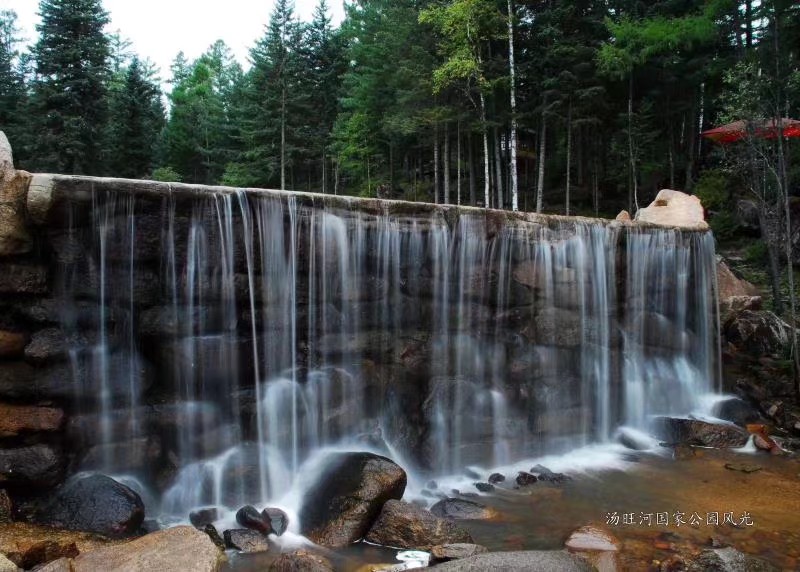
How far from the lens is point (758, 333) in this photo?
40.1 feet

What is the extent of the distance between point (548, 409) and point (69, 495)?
6.73 meters

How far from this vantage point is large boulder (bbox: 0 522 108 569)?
4.41m

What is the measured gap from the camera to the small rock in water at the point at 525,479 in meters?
7.35

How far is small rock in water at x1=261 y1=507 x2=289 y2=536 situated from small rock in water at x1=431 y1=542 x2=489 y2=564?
A: 1711 mm

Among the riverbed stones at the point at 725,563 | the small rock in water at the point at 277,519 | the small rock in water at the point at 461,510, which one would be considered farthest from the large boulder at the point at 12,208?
the riverbed stones at the point at 725,563

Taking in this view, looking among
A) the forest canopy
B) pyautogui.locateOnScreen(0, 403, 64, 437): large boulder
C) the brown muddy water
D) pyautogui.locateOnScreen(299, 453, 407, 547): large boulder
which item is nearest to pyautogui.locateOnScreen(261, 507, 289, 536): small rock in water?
pyautogui.locateOnScreen(299, 453, 407, 547): large boulder

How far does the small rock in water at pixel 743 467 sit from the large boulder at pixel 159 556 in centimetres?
705

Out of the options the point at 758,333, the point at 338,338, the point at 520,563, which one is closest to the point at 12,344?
the point at 338,338

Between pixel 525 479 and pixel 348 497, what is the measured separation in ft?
9.02

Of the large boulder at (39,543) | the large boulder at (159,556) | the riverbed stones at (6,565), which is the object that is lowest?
the large boulder at (39,543)

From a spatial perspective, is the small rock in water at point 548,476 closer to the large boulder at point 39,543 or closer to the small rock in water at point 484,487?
the small rock in water at point 484,487

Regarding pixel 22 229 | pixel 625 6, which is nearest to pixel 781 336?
pixel 22 229

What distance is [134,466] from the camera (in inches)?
247

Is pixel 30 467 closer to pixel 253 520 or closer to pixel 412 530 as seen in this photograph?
pixel 253 520
